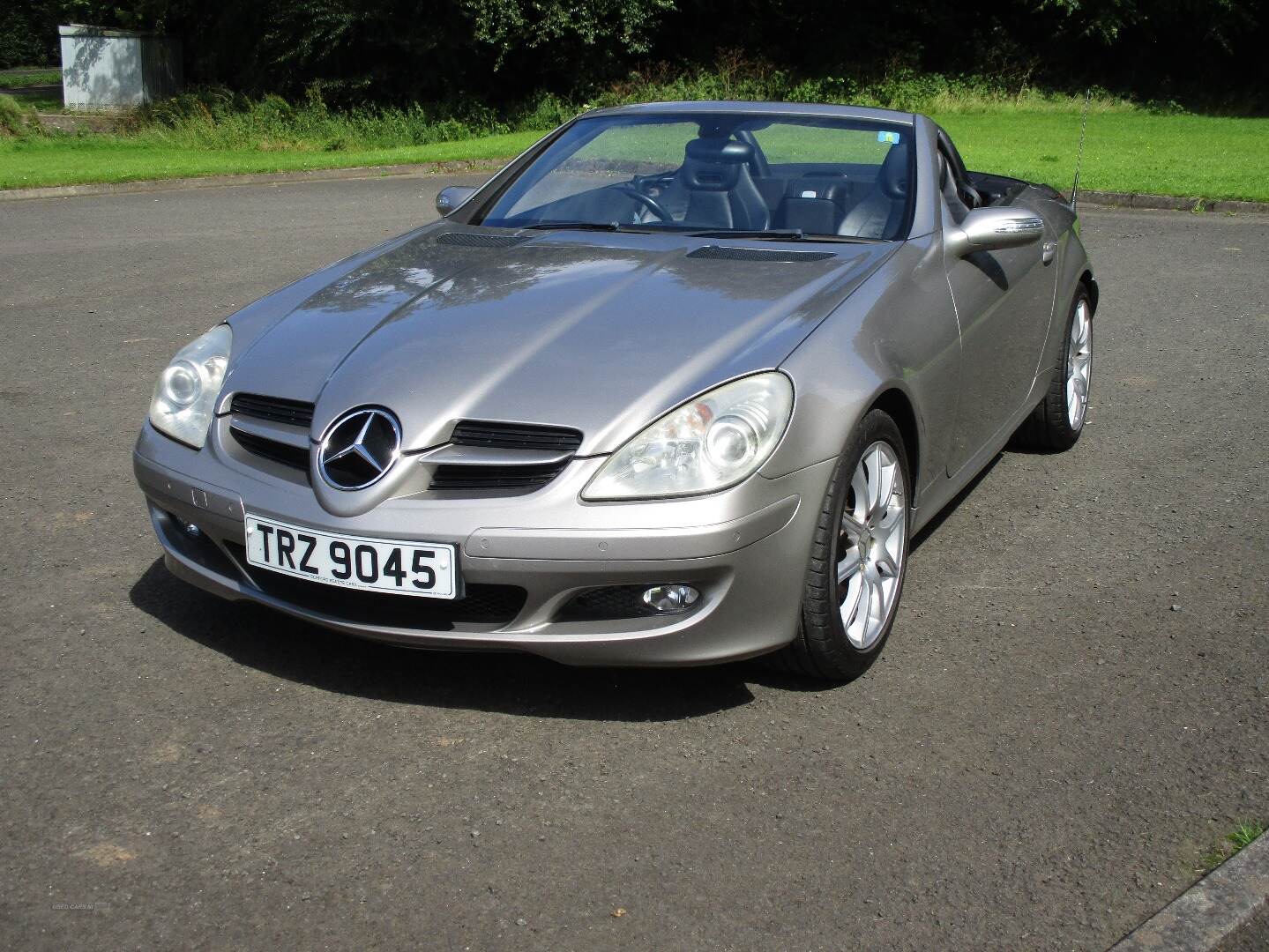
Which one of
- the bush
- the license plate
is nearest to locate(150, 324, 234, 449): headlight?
the license plate

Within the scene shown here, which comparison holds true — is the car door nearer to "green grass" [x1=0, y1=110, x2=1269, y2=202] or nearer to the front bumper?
the front bumper

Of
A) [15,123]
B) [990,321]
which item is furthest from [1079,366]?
[15,123]

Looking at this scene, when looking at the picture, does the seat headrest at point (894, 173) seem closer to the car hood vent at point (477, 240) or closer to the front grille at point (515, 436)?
the car hood vent at point (477, 240)

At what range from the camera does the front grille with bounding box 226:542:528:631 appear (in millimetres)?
3375

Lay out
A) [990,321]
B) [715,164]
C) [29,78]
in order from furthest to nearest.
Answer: [29,78] → [715,164] → [990,321]

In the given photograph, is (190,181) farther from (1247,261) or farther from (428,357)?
(428,357)

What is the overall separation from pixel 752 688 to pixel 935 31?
112ft

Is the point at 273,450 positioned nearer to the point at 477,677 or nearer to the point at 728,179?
the point at 477,677

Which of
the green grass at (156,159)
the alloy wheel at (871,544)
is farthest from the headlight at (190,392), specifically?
the green grass at (156,159)

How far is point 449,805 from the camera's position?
10.3 ft

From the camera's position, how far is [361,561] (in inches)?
131

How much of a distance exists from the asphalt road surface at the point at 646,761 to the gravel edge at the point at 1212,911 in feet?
0.17

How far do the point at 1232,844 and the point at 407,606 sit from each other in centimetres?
191

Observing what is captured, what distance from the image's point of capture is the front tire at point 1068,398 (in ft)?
19.1
